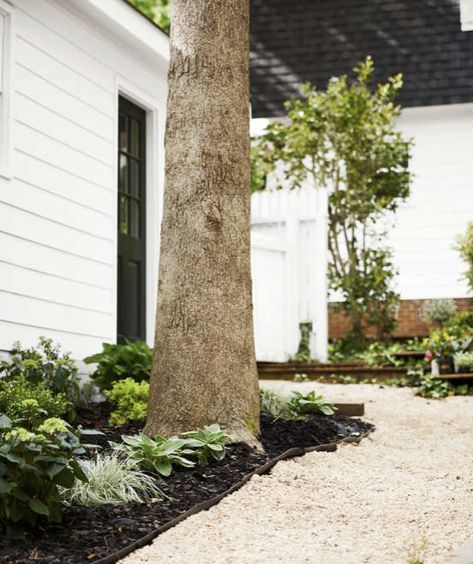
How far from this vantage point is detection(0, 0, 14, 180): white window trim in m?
7.93

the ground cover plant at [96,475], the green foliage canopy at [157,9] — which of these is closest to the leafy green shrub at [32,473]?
the ground cover plant at [96,475]

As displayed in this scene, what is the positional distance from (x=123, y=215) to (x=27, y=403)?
557 centimetres

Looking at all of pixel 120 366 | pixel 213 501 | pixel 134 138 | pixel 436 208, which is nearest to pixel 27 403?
pixel 213 501

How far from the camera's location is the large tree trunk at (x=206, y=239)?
6.23 metres

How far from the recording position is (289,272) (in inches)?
492

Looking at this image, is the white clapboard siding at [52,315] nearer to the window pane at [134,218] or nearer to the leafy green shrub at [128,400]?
the leafy green shrub at [128,400]

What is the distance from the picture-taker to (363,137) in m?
13.5

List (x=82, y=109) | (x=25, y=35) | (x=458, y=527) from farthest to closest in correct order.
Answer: (x=82, y=109)
(x=25, y=35)
(x=458, y=527)

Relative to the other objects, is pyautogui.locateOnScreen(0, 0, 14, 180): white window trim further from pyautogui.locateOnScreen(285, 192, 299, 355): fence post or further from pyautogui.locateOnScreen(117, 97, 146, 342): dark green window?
pyautogui.locateOnScreen(285, 192, 299, 355): fence post

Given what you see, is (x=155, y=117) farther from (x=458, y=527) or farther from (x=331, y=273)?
(x=458, y=527)

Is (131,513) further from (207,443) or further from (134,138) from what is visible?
(134,138)

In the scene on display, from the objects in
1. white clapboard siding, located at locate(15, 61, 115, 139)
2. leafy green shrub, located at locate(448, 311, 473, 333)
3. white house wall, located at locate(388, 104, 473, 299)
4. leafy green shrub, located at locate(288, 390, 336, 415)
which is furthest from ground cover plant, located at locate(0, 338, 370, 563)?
white house wall, located at locate(388, 104, 473, 299)

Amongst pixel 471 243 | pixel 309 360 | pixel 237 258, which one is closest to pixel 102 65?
pixel 237 258

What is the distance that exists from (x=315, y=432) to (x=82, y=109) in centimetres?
386
